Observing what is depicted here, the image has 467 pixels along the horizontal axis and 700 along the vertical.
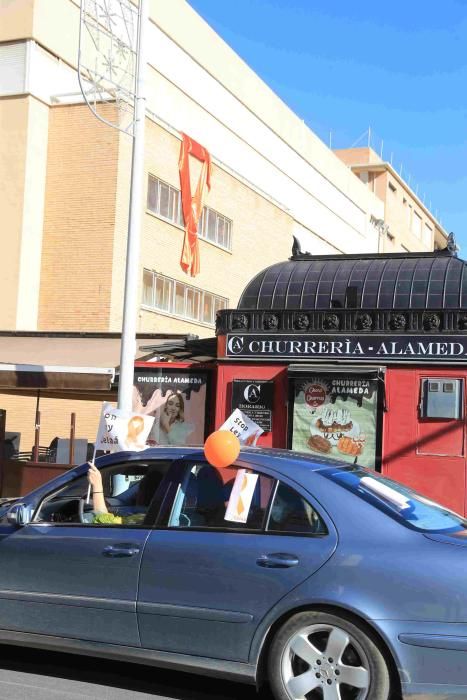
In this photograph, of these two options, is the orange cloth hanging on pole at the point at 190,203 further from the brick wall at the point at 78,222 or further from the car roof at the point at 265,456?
the car roof at the point at 265,456

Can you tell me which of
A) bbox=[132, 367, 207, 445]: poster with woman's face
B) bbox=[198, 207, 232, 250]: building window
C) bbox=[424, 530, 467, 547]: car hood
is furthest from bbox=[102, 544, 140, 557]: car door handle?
bbox=[198, 207, 232, 250]: building window

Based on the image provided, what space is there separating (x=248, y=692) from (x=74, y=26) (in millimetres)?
24091

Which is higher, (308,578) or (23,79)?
(23,79)

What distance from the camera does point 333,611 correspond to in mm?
4406

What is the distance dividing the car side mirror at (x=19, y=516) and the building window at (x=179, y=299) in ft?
63.8

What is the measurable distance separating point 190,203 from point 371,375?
1618 centimetres

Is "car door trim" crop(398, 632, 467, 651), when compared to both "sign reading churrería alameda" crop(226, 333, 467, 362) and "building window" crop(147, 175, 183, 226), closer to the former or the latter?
"sign reading churrería alameda" crop(226, 333, 467, 362)

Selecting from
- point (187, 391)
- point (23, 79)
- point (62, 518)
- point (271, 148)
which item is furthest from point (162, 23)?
point (62, 518)

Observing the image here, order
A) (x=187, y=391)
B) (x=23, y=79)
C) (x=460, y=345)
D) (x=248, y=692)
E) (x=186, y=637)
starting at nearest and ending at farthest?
(x=186, y=637) → (x=248, y=692) → (x=460, y=345) → (x=187, y=391) → (x=23, y=79)

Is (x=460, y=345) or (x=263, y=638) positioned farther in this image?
(x=460, y=345)

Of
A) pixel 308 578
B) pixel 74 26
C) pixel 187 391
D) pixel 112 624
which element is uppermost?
pixel 74 26

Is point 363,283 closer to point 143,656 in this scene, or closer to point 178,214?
point 143,656

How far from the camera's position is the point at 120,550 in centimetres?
498

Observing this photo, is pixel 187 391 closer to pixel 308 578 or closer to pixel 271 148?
pixel 308 578
